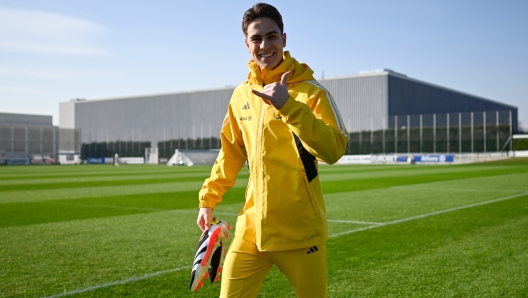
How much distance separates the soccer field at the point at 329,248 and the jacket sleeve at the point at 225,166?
2.17 m

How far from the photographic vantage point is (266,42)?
2889 mm

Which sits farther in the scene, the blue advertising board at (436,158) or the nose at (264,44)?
the blue advertising board at (436,158)

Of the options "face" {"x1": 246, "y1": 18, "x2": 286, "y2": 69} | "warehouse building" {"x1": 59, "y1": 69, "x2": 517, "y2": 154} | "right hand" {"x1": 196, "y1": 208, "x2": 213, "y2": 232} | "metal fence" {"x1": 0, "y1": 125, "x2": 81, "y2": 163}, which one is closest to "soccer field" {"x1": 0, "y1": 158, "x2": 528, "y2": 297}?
"right hand" {"x1": 196, "y1": 208, "x2": 213, "y2": 232}

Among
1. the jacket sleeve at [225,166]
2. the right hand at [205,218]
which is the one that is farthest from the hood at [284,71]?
the right hand at [205,218]

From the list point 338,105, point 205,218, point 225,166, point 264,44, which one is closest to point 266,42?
point 264,44

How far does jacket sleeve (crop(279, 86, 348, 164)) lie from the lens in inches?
98.8

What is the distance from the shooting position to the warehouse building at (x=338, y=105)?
6712 cm

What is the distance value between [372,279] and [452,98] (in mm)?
79257

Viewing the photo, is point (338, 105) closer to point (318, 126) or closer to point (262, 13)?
point (262, 13)

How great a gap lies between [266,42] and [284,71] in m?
0.17

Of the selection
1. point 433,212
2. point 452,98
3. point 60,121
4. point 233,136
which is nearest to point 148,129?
point 60,121

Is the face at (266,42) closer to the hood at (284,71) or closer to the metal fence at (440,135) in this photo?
the hood at (284,71)

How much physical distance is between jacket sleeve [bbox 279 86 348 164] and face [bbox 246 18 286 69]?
30 cm

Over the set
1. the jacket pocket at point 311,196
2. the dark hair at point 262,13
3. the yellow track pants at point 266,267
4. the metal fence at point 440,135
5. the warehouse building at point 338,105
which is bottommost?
the yellow track pants at point 266,267
